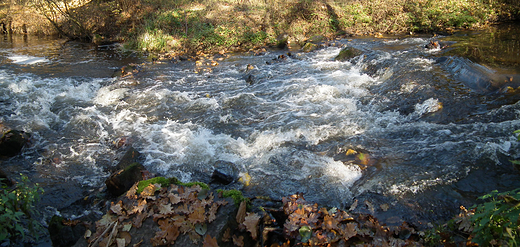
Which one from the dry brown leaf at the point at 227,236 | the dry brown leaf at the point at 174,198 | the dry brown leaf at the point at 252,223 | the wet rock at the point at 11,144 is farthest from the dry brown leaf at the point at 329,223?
the wet rock at the point at 11,144

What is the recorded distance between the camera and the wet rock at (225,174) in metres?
5.18

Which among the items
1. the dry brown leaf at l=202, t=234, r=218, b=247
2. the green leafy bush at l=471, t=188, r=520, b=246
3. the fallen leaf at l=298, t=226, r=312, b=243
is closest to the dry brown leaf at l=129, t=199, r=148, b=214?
the dry brown leaf at l=202, t=234, r=218, b=247

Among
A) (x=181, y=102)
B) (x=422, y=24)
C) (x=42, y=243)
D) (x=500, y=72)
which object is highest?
(x=422, y=24)

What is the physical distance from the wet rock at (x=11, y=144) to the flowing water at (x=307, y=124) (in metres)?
0.25

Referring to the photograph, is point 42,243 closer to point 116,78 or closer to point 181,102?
point 181,102

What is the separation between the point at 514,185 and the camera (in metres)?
4.40

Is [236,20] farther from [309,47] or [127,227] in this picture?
[127,227]

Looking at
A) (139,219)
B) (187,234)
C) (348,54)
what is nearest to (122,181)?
(139,219)

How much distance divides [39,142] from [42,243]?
12.1ft

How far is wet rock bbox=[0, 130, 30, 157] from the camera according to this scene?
6.23 meters

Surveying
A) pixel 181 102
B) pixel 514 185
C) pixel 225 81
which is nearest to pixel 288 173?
pixel 514 185

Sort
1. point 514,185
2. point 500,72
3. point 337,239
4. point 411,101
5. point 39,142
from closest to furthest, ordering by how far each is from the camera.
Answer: point 337,239 < point 514,185 < point 39,142 < point 411,101 < point 500,72

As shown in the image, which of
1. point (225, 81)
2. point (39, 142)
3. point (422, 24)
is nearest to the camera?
point (39, 142)

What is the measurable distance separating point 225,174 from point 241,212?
173 centimetres
